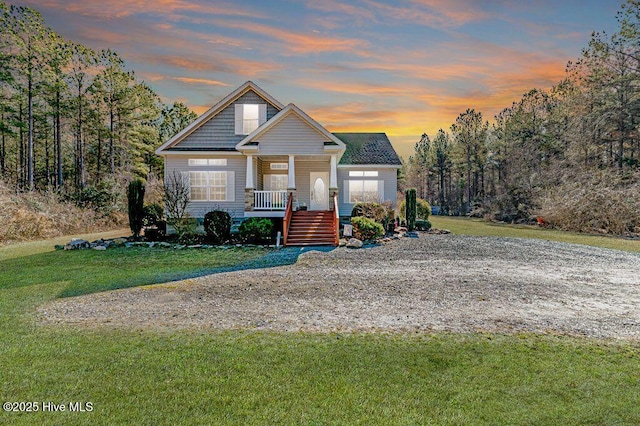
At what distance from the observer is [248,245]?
14.8 m

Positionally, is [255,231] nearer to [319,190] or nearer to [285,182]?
[285,182]

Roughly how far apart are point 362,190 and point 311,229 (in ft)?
20.0

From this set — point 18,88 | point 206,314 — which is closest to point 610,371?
point 206,314

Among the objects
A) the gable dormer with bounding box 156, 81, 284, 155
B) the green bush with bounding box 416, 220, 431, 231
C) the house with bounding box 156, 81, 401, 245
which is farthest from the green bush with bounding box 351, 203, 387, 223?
the gable dormer with bounding box 156, 81, 284, 155

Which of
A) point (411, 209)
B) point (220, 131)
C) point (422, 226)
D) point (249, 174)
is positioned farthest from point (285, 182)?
point (422, 226)

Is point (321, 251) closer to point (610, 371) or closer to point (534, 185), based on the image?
point (610, 371)

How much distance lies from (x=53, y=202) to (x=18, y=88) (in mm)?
10816

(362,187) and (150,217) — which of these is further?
(362,187)

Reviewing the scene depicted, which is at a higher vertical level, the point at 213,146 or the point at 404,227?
the point at 213,146

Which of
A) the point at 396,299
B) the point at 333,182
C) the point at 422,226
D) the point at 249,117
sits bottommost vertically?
the point at 396,299

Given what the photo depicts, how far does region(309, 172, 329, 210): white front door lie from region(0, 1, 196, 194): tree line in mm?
14893

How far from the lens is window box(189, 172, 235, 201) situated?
18.0 m

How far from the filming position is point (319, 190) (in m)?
20.8

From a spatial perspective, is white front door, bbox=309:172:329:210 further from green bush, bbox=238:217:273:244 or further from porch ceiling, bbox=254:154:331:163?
green bush, bbox=238:217:273:244
